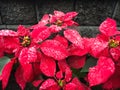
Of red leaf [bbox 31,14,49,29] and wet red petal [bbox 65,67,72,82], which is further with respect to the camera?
red leaf [bbox 31,14,49,29]

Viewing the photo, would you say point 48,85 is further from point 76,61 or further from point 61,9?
point 61,9

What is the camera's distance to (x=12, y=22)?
1.37 meters

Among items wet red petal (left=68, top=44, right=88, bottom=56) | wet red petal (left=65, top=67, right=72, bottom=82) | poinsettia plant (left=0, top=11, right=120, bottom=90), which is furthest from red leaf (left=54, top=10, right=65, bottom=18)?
wet red petal (left=65, top=67, right=72, bottom=82)

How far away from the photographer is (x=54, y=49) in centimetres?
105

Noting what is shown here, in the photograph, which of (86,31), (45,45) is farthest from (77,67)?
(86,31)

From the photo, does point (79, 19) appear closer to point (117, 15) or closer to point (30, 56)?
point (117, 15)

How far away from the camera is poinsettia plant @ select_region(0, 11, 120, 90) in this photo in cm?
102

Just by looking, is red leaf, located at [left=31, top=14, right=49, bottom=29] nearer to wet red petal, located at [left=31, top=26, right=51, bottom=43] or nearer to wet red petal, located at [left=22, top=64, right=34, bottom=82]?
wet red petal, located at [left=31, top=26, right=51, bottom=43]

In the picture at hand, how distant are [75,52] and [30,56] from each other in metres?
0.21

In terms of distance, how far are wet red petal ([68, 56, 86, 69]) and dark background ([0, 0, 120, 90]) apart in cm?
19

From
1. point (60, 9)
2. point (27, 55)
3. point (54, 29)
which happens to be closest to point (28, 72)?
point (27, 55)

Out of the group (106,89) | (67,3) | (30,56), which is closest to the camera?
(30,56)

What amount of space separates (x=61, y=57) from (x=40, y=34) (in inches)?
4.8

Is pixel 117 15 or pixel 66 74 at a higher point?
pixel 117 15
